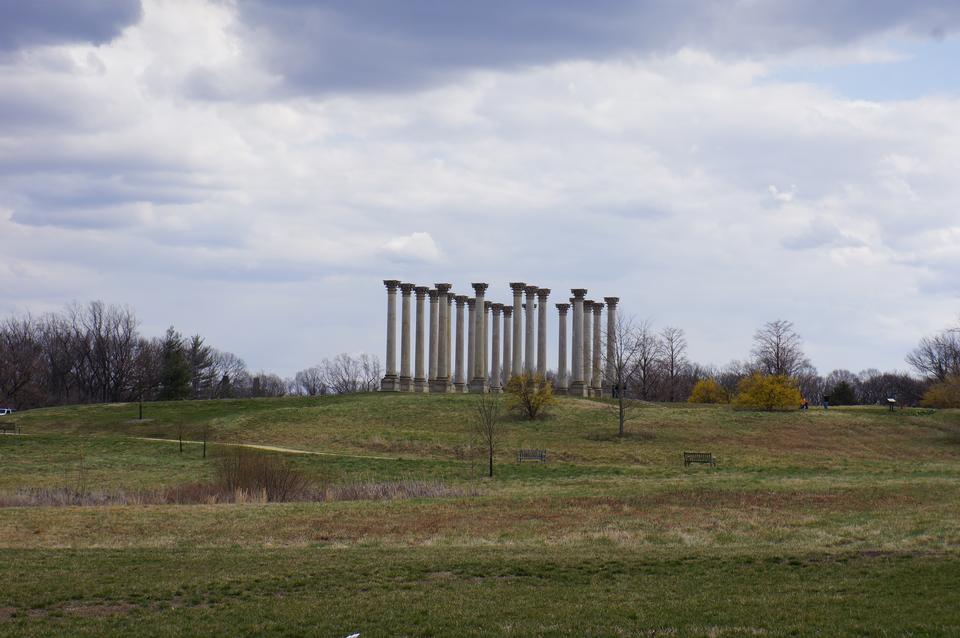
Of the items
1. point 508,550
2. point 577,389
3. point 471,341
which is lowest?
point 508,550

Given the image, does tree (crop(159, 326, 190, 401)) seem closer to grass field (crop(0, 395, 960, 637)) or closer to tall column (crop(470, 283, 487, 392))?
tall column (crop(470, 283, 487, 392))

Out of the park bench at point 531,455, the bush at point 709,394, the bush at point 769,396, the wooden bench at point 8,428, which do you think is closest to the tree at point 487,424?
the park bench at point 531,455

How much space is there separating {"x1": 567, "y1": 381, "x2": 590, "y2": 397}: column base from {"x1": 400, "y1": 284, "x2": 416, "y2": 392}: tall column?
574 inches

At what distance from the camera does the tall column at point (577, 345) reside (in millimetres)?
95438

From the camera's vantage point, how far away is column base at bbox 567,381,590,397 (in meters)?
94.3

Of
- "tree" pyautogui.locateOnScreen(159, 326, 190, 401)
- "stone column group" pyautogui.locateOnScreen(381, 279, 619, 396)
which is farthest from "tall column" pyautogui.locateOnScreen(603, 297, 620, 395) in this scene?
"tree" pyautogui.locateOnScreen(159, 326, 190, 401)

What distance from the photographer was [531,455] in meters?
57.9

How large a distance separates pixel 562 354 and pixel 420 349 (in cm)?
1355

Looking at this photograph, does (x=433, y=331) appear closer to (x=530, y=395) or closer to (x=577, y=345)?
(x=577, y=345)

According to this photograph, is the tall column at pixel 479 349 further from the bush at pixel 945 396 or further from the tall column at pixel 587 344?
the bush at pixel 945 396

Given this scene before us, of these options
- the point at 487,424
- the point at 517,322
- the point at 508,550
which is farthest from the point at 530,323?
the point at 508,550

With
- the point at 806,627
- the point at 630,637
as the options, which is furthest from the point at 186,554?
the point at 806,627

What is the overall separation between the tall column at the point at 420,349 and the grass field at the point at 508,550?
1241 inches

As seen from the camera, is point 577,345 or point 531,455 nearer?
point 531,455
